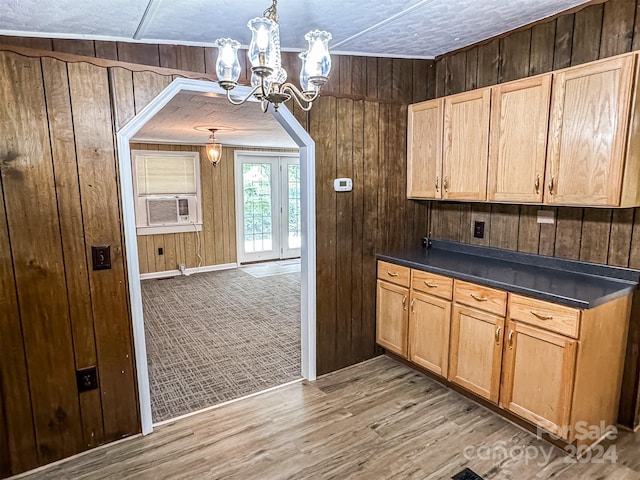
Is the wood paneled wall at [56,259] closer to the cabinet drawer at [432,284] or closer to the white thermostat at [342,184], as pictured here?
the white thermostat at [342,184]

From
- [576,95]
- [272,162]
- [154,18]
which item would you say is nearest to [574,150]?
[576,95]

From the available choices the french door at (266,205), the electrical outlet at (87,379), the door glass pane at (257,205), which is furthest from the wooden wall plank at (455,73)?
the door glass pane at (257,205)

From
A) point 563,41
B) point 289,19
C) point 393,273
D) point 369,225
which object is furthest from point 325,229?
point 563,41

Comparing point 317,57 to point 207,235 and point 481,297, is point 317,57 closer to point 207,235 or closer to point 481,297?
point 481,297

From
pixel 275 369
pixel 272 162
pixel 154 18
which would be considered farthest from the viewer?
pixel 272 162

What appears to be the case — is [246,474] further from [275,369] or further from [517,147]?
[517,147]

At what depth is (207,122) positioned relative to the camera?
13.6 feet

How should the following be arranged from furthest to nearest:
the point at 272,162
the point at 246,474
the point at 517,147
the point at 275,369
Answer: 1. the point at 272,162
2. the point at 275,369
3. the point at 517,147
4. the point at 246,474

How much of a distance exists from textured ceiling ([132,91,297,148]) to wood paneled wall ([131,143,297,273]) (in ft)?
1.50

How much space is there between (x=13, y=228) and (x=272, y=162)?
5.41m

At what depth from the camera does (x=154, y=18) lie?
1.85m

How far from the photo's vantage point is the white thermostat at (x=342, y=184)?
2.91 meters

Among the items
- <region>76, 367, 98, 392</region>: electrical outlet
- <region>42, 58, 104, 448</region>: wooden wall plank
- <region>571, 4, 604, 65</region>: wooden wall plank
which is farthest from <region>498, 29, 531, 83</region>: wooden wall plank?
<region>76, 367, 98, 392</region>: electrical outlet

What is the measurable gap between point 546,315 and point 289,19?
209 centimetres
